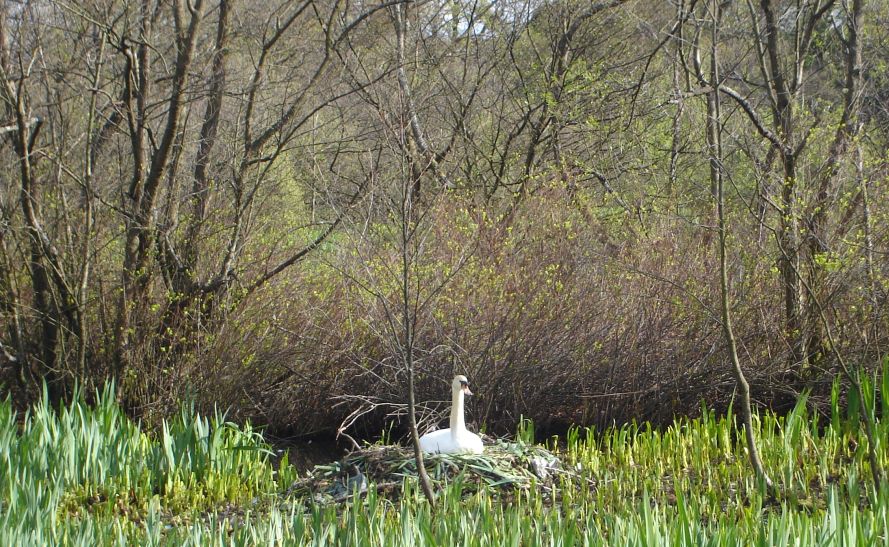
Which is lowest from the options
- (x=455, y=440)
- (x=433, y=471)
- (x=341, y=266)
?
(x=433, y=471)

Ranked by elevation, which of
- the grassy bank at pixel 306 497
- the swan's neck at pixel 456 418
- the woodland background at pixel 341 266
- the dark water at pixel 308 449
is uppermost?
the woodland background at pixel 341 266

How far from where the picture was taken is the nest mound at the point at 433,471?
5.21 metres

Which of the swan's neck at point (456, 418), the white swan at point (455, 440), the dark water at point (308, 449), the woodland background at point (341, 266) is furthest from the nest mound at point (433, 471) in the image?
the dark water at point (308, 449)

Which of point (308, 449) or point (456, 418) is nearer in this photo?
point (456, 418)

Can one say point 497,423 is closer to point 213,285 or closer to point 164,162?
point 213,285

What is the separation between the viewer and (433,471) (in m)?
5.32

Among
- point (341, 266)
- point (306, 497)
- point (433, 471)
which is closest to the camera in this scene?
point (433, 471)

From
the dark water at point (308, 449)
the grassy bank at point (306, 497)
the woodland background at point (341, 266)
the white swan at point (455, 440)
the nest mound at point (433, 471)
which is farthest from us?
the dark water at point (308, 449)

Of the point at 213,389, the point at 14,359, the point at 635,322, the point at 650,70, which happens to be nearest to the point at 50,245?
the point at 14,359

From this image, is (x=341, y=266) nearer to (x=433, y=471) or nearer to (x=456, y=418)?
(x=456, y=418)

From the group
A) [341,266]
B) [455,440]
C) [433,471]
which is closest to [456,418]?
[455,440]

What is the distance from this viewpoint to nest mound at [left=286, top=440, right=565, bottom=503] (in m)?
5.21

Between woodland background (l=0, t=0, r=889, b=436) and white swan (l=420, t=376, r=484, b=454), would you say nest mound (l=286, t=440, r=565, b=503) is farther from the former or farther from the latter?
woodland background (l=0, t=0, r=889, b=436)

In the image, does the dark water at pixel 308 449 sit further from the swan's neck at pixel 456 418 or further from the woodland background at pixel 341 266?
the swan's neck at pixel 456 418
